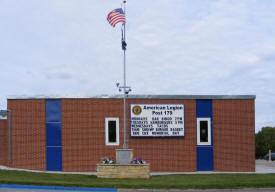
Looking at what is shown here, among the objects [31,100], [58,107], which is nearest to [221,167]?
[58,107]

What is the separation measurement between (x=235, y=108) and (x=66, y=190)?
12.7 m

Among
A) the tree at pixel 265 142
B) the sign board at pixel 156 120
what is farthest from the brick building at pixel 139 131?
the tree at pixel 265 142

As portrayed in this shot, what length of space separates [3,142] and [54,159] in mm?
3600

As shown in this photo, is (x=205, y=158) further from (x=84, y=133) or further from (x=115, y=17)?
(x=115, y=17)

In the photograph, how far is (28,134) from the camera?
2339cm

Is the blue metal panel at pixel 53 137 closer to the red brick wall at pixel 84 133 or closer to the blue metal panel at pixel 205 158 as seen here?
the red brick wall at pixel 84 133

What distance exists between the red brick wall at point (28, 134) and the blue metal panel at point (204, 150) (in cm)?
941

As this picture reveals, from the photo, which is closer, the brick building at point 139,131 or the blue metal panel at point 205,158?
the brick building at point 139,131

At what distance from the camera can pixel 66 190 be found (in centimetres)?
1568

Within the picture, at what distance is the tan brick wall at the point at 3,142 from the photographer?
23938mm

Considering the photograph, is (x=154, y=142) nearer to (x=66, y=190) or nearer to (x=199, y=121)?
(x=199, y=121)

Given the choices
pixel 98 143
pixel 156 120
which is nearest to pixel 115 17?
pixel 156 120

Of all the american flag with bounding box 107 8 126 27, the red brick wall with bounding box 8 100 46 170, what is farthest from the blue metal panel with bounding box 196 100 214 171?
the red brick wall with bounding box 8 100 46 170

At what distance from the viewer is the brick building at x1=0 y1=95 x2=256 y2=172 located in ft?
76.9
